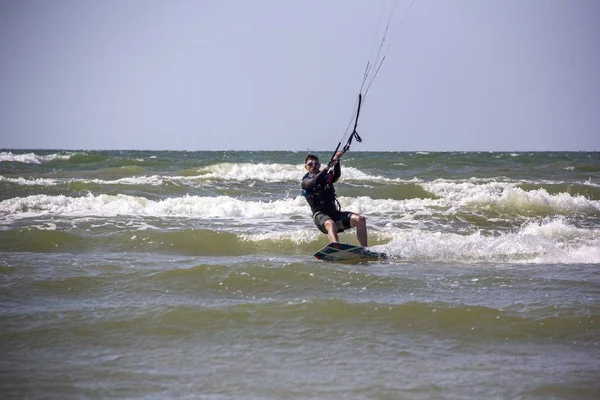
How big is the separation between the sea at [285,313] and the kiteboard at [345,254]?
0.80 ft

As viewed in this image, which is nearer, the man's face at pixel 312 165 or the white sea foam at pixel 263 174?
the man's face at pixel 312 165

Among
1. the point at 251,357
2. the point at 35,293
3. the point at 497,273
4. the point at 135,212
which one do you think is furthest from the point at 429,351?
the point at 135,212

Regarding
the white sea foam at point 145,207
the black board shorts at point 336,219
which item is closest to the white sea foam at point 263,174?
the white sea foam at point 145,207

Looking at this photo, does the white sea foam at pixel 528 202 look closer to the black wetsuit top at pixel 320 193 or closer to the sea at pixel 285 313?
the sea at pixel 285 313

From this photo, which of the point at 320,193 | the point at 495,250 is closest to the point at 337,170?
the point at 320,193

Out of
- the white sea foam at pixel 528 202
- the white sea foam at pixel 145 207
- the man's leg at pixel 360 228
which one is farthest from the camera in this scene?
the white sea foam at pixel 528 202

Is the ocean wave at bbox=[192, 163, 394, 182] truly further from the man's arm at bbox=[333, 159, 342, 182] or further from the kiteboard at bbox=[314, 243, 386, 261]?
the kiteboard at bbox=[314, 243, 386, 261]

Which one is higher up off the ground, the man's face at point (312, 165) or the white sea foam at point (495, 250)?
the man's face at point (312, 165)

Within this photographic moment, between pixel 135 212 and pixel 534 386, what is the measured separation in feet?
39.1

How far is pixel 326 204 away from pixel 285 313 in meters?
3.79

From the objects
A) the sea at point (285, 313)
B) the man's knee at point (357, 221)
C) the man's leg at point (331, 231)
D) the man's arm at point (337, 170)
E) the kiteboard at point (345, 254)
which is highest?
the man's arm at point (337, 170)

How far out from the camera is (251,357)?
15.7ft

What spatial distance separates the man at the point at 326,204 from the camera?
30.6 feet

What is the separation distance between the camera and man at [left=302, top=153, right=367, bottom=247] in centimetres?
934
